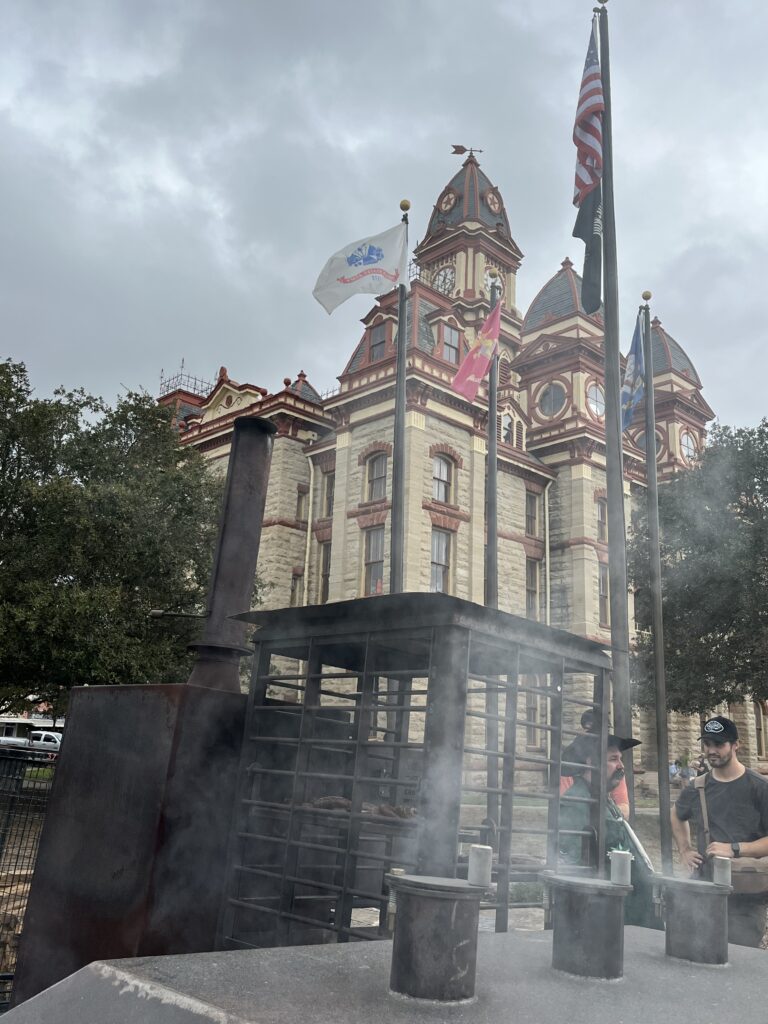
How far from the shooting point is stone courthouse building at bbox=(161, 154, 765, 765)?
25.3 meters

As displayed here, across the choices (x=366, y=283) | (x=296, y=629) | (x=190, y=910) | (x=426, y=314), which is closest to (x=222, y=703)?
(x=296, y=629)

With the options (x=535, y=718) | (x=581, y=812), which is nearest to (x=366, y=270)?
(x=581, y=812)

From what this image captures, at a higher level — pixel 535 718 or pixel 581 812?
pixel 535 718

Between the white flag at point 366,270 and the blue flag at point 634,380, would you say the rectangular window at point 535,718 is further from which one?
the white flag at point 366,270

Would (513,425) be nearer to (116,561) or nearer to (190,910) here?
(116,561)

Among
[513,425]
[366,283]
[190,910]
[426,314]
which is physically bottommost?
[190,910]

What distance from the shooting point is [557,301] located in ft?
114

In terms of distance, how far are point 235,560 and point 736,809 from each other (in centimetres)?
384

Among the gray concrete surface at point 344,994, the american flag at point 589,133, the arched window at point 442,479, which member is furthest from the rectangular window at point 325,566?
the gray concrete surface at point 344,994

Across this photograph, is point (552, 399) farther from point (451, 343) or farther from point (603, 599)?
point (603, 599)

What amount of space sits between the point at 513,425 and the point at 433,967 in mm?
Result: 27733

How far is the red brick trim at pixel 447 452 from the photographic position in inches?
1000

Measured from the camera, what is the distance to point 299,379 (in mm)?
31750

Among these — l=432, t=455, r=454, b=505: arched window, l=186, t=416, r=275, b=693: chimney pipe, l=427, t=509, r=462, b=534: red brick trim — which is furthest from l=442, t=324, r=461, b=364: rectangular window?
l=186, t=416, r=275, b=693: chimney pipe
